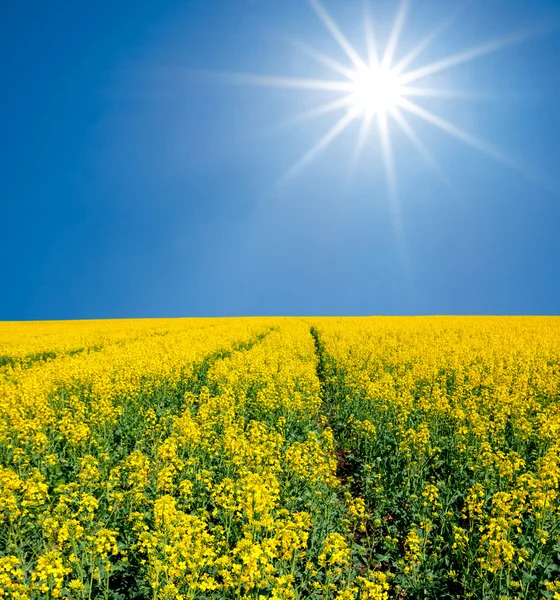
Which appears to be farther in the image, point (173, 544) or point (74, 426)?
point (74, 426)

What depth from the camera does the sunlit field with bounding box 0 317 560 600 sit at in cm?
492

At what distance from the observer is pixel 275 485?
6137 mm

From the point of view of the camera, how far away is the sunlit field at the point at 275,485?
4922mm

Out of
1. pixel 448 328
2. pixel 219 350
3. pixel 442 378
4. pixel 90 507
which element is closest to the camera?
pixel 90 507

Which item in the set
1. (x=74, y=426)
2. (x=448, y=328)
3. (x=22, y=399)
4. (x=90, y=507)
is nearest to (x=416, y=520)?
(x=90, y=507)

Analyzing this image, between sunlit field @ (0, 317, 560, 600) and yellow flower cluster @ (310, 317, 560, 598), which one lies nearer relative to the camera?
sunlit field @ (0, 317, 560, 600)

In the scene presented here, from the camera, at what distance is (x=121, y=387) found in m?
12.2

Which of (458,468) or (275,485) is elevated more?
(275,485)

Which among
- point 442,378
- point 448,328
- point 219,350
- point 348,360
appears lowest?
point 442,378

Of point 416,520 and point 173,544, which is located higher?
point 173,544

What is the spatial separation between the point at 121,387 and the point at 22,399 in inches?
97.7

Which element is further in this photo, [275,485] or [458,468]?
[458,468]

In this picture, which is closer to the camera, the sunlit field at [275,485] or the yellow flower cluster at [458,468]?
the sunlit field at [275,485]

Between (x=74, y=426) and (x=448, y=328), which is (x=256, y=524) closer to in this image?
(x=74, y=426)
